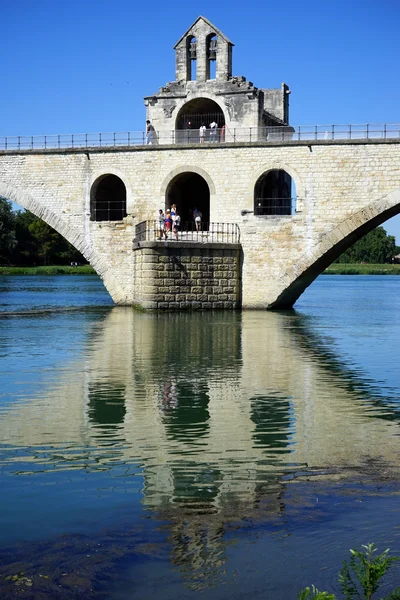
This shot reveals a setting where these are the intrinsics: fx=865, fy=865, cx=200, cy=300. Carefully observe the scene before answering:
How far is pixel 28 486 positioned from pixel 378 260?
318ft

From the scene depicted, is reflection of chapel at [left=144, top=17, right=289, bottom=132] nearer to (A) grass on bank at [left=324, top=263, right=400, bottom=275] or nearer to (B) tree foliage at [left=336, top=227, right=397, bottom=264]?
(A) grass on bank at [left=324, top=263, right=400, bottom=275]

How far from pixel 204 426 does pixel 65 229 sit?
20331mm

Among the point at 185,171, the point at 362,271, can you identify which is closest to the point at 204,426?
the point at 185,171

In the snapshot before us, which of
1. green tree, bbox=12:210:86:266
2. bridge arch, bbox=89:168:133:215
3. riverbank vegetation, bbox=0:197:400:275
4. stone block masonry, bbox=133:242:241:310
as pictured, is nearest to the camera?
stone block masonry, bbox=133:242:241:310

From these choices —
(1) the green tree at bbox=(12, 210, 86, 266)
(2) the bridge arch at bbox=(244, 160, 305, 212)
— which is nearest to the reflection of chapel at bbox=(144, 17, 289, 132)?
(2) the bridge arch at bbox=(244, 160, 305, 212)

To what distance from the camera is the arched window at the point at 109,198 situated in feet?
95.8

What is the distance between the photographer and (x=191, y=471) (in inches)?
267

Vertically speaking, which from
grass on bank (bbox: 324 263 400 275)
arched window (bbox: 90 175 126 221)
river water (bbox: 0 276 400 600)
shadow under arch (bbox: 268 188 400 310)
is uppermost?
arched window (bbox: 90 175 126 221)

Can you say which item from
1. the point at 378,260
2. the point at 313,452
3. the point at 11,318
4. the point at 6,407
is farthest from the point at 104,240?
the point at 378,260

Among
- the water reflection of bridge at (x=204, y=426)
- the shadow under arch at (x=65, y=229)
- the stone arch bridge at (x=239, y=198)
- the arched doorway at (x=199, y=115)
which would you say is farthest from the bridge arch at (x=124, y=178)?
the water reflection of bridge at (x=204, y=426)

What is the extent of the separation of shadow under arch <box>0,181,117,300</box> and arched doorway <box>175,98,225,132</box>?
4948 millimetres

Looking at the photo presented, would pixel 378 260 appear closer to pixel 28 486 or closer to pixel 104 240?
pixel 104 240

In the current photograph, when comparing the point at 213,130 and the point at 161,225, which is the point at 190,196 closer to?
the point at 213,130

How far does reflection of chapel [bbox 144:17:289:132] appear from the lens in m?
27.1
